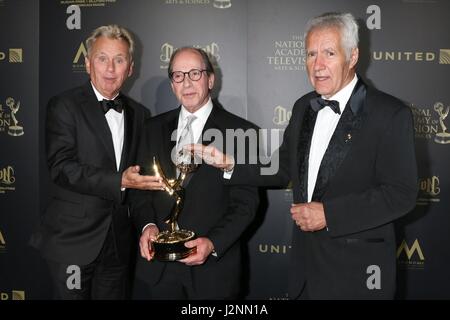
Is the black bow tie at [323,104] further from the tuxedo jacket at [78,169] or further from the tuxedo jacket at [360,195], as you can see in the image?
the tuxedo jacket at [78,169]

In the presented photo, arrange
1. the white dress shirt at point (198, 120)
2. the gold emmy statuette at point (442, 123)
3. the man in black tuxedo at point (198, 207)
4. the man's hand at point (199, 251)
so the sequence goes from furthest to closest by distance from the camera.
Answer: the gold emmy statuette at point (442, 123), the white dress shirt at point (198, 120), the man in black tuxedo at point (198, 207), the man's hand at point (199, 251)

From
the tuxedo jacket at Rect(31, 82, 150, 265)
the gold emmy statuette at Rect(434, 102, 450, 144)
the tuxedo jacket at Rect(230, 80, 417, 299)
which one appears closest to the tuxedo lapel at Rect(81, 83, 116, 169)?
the tuxedo jacket at Rect(31, 82, 150, 265)

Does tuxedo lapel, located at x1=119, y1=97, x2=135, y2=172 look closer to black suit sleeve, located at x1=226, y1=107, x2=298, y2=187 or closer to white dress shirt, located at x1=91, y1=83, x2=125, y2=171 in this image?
white dress shirt, located at x1=91, y1=83, x2=125, y2=171

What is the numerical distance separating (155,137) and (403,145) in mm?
1283

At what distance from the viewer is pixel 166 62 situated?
3.83m

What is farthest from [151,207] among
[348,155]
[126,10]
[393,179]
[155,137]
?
[126,10]

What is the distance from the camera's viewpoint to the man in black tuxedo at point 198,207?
240 centimetres

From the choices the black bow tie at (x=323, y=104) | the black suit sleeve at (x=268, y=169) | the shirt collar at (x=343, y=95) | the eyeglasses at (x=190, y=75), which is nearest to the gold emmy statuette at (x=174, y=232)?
the black suit sleeve at (x=268, y=169)

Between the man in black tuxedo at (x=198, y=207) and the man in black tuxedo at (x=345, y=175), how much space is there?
22 cm

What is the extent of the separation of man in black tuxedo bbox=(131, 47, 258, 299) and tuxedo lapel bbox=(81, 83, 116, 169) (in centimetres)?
27

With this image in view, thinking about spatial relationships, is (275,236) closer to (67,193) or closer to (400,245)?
(400,245)

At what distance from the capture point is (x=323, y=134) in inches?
89.7

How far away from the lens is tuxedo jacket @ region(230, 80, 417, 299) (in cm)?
206
